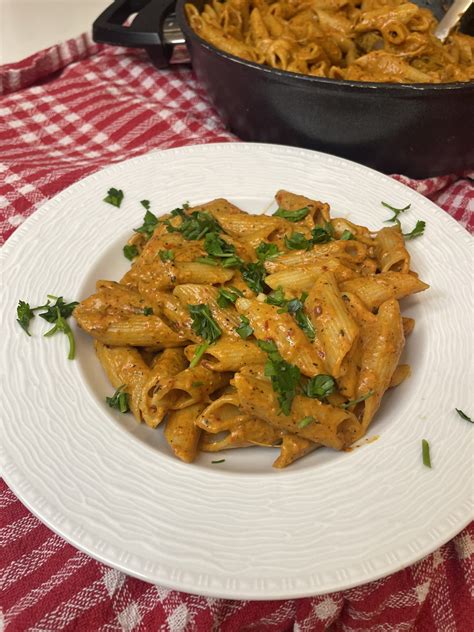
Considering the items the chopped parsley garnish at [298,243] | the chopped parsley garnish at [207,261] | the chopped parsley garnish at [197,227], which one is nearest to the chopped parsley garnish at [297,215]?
the chopped parsley garnish at [298,243]

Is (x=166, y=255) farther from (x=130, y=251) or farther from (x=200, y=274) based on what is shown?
(x=130, y=251)

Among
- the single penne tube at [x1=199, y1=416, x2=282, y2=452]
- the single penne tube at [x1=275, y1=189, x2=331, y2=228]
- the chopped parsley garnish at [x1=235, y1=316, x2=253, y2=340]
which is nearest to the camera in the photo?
the single penne tube at [x1=199, y1=416, x2=282, y2=452]

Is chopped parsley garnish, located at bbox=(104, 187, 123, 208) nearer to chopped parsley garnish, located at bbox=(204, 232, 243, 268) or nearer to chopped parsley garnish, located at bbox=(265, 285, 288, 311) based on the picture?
chopped parsley garnish, located at bbox=(204, 232, 243, 268)

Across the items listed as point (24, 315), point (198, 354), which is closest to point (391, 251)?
point (198, 354)

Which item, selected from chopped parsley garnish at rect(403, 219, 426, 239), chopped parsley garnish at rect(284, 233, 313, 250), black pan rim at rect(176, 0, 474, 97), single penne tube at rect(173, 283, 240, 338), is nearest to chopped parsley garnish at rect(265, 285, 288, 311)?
single penne tube at rect(173, 283, 240, 338)

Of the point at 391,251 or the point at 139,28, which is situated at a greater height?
the point at 139,28

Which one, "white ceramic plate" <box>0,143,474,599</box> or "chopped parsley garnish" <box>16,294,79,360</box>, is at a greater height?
"chopped parsley garnish" <box>16,294,79,360</box>
